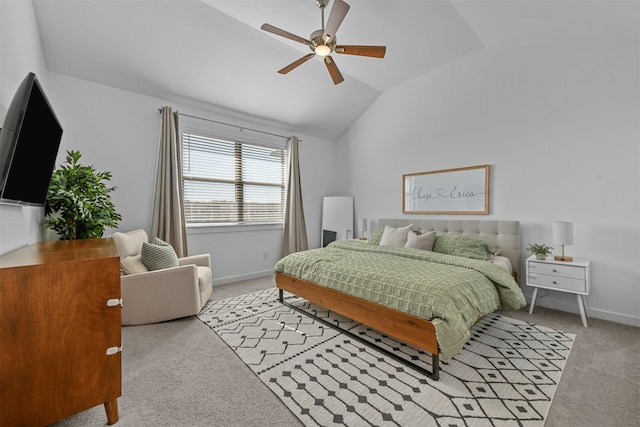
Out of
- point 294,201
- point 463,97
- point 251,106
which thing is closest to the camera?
point 463,97

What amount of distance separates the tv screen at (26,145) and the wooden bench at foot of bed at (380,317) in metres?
2.25

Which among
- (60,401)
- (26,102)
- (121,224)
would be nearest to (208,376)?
(60,401)

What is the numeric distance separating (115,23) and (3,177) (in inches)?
91.1

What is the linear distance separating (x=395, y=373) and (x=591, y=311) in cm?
255

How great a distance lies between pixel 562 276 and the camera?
2791mm

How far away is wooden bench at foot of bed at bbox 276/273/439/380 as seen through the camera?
1881 mm

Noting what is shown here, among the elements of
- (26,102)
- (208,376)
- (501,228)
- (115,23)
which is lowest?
(208,376)

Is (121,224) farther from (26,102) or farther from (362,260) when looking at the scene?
(362,260)

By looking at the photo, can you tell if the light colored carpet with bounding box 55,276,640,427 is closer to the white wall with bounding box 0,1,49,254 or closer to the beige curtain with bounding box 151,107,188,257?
the white wall with bounding box 0,1,49,254

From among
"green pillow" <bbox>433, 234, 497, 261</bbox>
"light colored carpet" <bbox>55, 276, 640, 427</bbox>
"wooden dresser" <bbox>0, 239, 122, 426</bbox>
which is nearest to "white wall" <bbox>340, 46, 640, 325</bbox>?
"green pillow" <bbox>433, 234, 497, 261</bbox>

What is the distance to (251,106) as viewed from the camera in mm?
4355

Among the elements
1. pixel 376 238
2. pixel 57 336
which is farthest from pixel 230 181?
pixel 57 336

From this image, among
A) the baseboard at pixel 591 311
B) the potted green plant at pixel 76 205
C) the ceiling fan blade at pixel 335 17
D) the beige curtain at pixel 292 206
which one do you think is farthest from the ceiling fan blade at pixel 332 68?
the baseboard at pixel 591 311

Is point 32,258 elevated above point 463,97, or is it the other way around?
point 463,97
